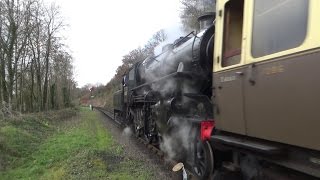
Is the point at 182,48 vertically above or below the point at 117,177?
above

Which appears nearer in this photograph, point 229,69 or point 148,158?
point 229,69

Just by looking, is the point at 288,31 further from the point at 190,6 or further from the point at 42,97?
the point at 42,97

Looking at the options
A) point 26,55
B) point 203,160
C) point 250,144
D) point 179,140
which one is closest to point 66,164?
point 179,140

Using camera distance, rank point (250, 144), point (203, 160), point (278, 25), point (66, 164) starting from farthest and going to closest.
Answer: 1. point (66, 164)
2. point (203, 160)
3. point (250, 144)
4. point (278, 25)

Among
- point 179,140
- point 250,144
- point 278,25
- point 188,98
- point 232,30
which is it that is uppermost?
point 232,30

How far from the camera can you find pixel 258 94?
16.9ft

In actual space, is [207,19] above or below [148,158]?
above

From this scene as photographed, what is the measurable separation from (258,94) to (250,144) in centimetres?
67

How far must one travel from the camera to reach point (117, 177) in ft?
33.2

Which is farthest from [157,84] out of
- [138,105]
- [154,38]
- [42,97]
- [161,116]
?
[154,38]

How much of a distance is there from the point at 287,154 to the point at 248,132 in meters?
0.68

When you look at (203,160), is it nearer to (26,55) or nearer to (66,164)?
(66,164)

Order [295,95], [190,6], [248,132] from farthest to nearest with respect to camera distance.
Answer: [190,6], [248,132], [295,95]

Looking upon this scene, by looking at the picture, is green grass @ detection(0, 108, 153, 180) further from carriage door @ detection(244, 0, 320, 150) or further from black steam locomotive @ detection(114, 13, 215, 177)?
carriage door @ detection(244, 0, 320, 150)
